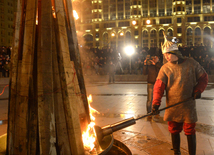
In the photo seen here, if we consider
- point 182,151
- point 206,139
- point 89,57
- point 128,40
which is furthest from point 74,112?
point 128,40

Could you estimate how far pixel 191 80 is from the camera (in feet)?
10.1

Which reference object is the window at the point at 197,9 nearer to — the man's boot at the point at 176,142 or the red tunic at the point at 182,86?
the red tunic at the point at 182,86

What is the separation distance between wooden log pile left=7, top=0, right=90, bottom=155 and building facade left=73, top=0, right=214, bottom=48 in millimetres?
64276

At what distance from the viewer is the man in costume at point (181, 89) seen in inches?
118

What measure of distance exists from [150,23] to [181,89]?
242 feet

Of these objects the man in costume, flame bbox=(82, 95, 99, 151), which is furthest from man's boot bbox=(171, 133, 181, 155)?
flame bbox=(82, 95, 99, 151)

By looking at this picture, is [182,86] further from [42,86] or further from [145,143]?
[42,86]

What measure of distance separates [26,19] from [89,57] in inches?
766

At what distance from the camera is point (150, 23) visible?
7288cm

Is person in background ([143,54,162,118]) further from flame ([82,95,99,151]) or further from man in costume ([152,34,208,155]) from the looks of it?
flame ([82,95,99,151])

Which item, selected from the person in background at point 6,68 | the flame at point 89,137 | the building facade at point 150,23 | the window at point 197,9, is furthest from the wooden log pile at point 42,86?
the window at point 197,9

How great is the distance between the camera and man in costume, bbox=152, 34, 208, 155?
9.86 feet

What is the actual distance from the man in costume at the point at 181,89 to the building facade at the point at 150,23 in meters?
63.8

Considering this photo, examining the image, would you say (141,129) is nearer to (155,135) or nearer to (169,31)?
(155,135)
